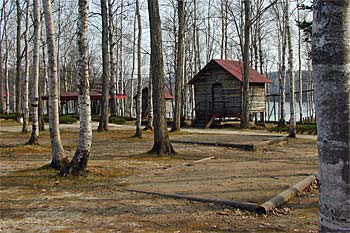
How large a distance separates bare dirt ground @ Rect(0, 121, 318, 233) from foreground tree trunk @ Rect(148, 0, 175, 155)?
58 centimetres

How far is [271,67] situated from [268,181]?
46389 millimetres

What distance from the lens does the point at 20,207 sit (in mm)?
5820

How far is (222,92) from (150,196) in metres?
24.1

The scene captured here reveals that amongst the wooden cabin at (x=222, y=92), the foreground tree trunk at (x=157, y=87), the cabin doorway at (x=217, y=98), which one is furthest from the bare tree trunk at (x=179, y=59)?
the cabin doorway at (x=217, y=98)

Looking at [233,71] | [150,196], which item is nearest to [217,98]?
[233,71]

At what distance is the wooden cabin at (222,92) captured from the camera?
29.2 metres

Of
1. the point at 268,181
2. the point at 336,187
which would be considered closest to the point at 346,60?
the point at 336,187

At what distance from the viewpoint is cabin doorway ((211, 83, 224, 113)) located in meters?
29.9

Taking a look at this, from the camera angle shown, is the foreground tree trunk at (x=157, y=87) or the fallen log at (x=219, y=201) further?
the foreground tree trunk at (x=157, y=87)

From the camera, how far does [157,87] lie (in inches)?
444

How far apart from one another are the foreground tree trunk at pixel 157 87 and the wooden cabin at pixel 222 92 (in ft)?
55.9

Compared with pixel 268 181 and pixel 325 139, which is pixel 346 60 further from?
pixel 268 181

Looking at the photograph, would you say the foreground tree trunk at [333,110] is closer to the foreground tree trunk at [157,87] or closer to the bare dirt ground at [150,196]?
the bare dirt ground at [150,196]

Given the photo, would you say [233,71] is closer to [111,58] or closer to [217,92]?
[217,92]
